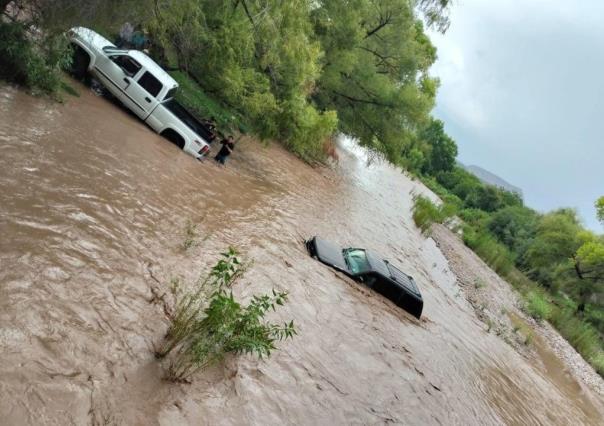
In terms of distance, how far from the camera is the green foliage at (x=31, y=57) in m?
10.9

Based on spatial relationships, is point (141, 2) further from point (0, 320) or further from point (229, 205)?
point (0, 320)

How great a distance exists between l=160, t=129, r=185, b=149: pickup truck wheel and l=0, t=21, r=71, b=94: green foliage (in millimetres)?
3399

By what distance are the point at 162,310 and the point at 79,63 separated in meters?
11.3

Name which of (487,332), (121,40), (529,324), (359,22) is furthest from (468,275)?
(121,40)

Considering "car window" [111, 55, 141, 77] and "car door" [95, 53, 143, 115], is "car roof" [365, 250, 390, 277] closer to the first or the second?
"car door" [95, 53, 143, 115]

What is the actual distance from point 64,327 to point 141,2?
7807 millimetres

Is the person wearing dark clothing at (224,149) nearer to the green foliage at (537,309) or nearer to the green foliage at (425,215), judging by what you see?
the green foliage at (425,215)

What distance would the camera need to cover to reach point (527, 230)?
5678 centimetres

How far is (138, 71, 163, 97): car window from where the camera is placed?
1422cm

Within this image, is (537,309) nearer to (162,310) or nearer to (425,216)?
(425,216)

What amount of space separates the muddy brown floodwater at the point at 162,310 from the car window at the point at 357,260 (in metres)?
0.51

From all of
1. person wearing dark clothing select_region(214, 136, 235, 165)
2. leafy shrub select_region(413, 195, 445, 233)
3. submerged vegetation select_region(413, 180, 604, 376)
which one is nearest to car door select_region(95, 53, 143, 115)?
person wearing dark clothing select_region(214, 136, 235, 165)

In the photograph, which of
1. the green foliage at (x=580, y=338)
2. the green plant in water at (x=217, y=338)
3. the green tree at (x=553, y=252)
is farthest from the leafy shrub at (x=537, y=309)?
the green plant in water at (x=217, y=338)

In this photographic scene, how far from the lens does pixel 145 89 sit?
46.8ft
